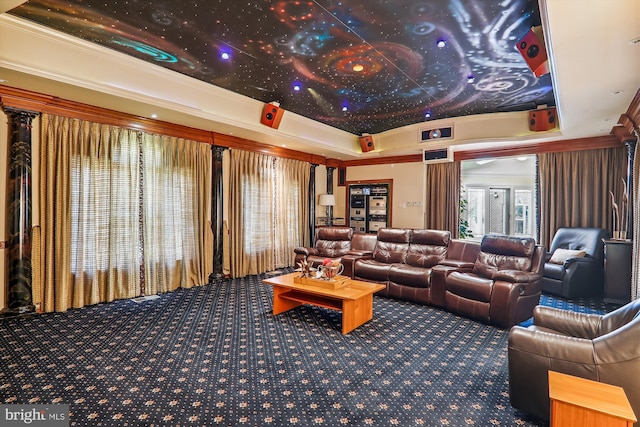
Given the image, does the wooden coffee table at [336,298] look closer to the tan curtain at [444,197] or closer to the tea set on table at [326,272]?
the tea set on table at [326,272]

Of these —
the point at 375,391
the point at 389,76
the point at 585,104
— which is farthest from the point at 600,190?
the point at 375,391

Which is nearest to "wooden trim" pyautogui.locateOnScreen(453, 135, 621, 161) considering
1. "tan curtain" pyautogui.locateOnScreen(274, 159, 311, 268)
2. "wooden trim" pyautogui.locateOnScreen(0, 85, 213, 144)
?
"tan curtain" pyautogui.locateOnScreen(274, 159, 311, 268)

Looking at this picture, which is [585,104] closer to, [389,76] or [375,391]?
[389,76]

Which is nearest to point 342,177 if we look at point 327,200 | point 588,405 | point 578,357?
point 327,200

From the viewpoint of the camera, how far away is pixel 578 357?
186 cm

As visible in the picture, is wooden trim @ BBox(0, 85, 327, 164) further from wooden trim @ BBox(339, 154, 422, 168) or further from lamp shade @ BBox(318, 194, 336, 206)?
wooden trim @ BBox(339, 154, 422, 168)

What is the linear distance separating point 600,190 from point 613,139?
2.71ft

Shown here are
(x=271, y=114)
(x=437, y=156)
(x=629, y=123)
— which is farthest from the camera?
(x=437, y=156)

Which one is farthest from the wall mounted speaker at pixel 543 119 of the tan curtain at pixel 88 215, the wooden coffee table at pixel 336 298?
the tan curtain at pixel 88 215

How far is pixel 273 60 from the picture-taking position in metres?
3.81

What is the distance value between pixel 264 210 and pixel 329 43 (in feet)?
12.2

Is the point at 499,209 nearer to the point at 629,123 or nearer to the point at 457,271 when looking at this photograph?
the point at 629,123

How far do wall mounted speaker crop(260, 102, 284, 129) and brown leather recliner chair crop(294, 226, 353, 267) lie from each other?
225cm

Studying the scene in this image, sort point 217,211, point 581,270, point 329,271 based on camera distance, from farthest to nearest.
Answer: point 217,211 < point 581,270 < point 329,271
